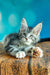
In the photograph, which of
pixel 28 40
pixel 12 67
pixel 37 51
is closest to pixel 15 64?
pixel 12 67

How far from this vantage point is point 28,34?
47.0 inches

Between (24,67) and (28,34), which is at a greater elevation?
(28,34)

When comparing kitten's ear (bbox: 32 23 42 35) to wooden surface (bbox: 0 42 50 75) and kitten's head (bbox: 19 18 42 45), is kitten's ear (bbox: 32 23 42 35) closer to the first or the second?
kitten's head (bbox: 19 18 42 45)

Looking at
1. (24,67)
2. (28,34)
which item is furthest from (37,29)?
(24,67)

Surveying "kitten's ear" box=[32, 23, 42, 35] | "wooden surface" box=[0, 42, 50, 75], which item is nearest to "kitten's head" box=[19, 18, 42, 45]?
"kitten's ear" box=[32, 23, 42, 35]

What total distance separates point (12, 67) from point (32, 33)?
519 mm

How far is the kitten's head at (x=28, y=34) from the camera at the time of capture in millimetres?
1183

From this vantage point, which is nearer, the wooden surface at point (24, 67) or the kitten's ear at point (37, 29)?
the wooden surface at point (24, 67)

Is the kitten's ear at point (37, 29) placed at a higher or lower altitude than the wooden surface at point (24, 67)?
higher

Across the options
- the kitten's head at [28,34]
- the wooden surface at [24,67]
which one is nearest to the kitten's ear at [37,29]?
the kitten's head at [28,34]

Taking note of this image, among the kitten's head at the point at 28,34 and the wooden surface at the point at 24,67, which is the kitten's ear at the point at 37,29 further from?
the wooden surface at the point at 24,67

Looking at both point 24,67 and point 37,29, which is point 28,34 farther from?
point 24,67

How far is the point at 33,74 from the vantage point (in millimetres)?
745

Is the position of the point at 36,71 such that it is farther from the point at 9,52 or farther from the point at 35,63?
the point at 9,52
